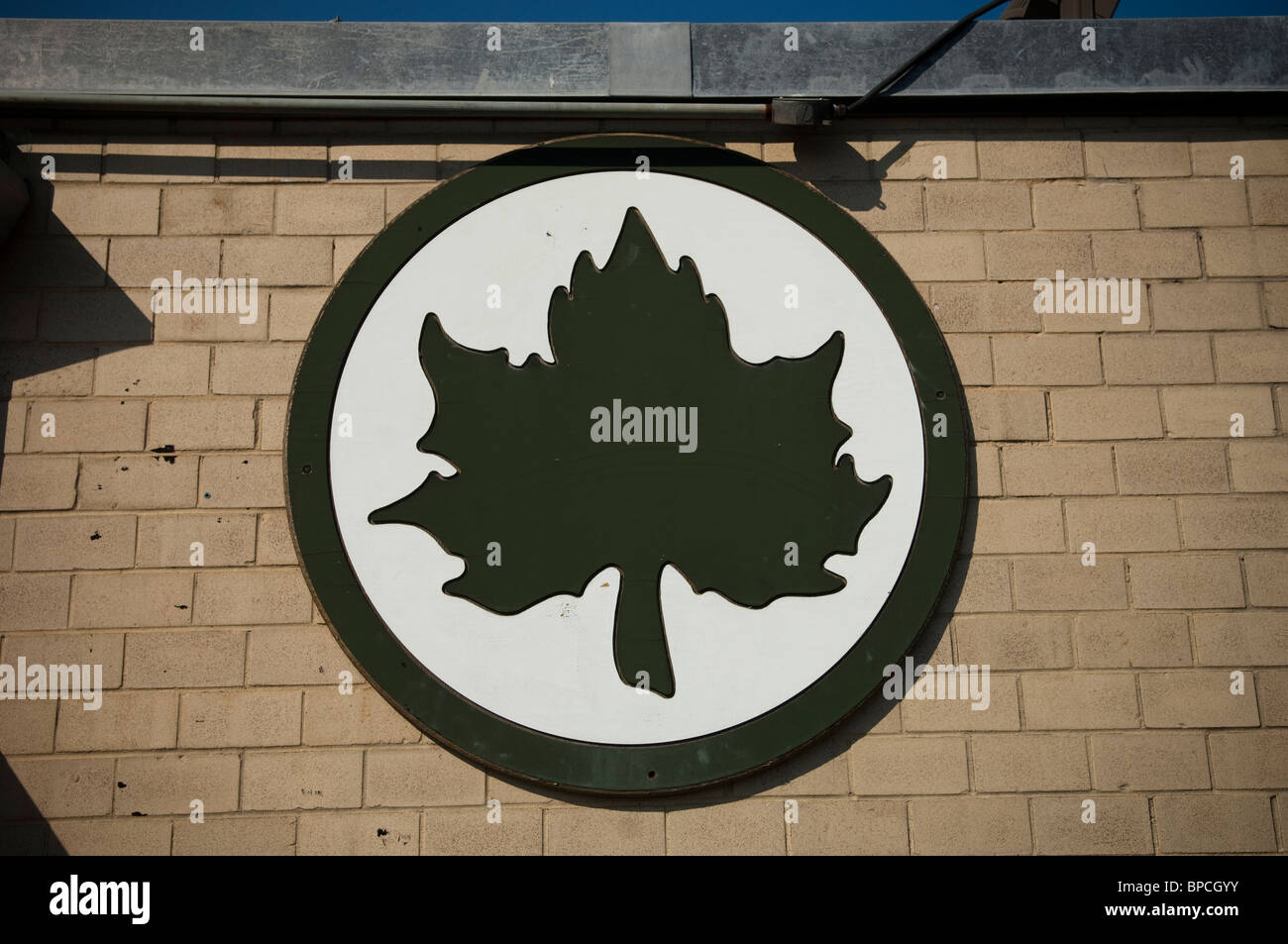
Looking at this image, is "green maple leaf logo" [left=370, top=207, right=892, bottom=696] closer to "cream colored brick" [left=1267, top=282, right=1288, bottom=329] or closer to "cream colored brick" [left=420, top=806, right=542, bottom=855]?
"cream colored brick" [left=420, top=806, right=542, bottom=855]

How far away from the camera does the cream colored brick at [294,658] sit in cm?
267

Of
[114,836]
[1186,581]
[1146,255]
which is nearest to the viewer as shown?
[114,836]

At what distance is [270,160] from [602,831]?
6.72 ft

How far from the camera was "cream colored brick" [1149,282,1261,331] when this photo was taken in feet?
9.69

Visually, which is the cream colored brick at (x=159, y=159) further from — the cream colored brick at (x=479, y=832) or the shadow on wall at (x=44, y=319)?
the cream colored brick at (x=479, y=832)

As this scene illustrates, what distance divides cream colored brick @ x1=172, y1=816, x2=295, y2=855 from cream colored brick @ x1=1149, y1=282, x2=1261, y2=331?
268cm

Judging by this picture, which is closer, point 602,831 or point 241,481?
point 602,831

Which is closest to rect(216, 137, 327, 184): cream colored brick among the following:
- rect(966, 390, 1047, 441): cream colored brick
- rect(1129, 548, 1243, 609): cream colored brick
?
rect(966, 390, 1047, 441): cream colored brick

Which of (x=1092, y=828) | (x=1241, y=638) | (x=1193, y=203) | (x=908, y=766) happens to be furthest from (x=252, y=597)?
(x=1193, y=203)

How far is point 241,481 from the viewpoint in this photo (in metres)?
2.77

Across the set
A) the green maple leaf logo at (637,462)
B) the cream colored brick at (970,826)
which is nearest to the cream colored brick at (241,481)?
the green maple leaf logo at (637,462)

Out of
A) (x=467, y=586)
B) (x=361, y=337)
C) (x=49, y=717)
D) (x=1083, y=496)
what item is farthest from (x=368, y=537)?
(x=1083, y=496)

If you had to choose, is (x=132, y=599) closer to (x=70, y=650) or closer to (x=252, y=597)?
(x=70, y=650)

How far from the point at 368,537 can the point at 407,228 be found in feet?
2.83
